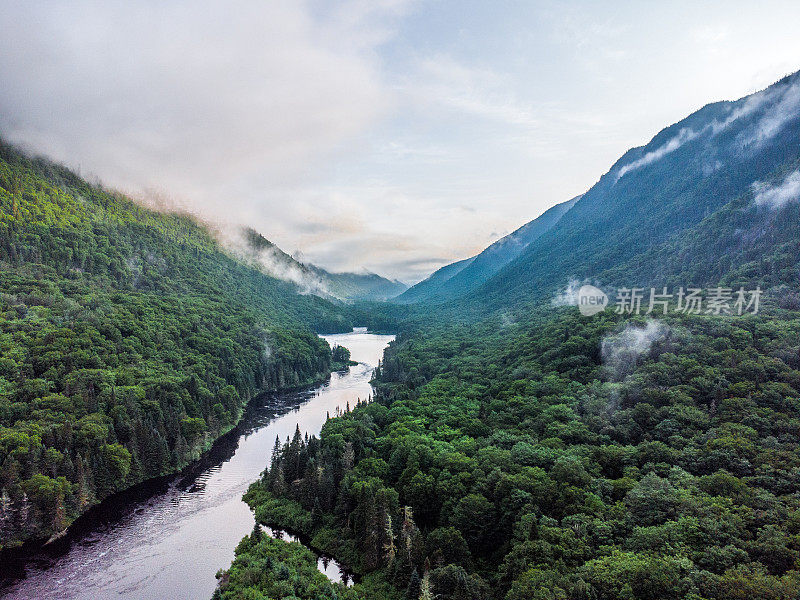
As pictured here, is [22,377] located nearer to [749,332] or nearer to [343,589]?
[343,589]

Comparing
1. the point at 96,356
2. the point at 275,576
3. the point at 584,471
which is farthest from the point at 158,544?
the point at 584,471

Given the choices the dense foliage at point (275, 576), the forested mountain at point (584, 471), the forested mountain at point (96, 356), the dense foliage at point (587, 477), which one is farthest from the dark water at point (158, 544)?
the dense foliage at point (587, 477)

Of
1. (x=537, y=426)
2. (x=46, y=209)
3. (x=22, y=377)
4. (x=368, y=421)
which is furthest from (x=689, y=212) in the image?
(x=46, y=209)

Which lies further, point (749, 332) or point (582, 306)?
point (582, 306)

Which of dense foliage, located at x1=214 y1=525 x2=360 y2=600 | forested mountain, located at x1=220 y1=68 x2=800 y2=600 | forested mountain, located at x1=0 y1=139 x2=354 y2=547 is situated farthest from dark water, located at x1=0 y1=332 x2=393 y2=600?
forested mountain, located at x1=220 y1=68 x2=800 y2=600

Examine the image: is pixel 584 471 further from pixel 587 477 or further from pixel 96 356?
pixel 96 356

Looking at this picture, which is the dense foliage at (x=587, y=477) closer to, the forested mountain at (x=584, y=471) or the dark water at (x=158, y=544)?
the forested mountain at (x=584, y=471)
